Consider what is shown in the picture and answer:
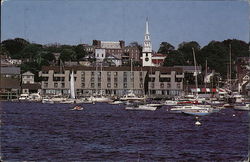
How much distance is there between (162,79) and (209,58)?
56467 millimetres

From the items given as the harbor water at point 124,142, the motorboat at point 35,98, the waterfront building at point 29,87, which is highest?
the waterfront building at point 29,87

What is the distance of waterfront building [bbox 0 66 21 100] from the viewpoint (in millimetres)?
128500

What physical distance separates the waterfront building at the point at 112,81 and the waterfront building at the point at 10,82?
20.5 ft

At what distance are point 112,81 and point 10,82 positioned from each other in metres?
21.7

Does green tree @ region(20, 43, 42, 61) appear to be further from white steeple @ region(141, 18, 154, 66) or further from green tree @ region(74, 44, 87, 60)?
white steeple @ region(141, 18, 154, 66)

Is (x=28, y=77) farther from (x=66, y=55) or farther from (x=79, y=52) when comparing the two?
(x=79, y=52)

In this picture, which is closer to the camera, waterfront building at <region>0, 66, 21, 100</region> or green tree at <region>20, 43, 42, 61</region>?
waterfront building at <region>0, 66, 21, 100</region>

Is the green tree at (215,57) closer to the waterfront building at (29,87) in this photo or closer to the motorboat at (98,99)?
the waterfront building at (29,87)

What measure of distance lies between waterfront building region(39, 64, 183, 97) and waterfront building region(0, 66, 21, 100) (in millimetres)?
6245

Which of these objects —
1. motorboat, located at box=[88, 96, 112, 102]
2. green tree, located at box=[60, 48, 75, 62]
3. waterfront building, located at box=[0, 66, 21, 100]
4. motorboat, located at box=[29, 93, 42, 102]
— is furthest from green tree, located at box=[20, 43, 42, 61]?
motorboat, located at box=[88, 96, 112, 102]

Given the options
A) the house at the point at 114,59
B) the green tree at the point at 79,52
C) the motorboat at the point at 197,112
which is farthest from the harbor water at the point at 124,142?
the house at the point at 114,59

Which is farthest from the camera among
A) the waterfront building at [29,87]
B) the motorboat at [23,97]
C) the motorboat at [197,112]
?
the waterfront building at [29,87]

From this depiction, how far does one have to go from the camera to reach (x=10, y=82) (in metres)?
140

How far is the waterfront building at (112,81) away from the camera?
5295 inches
